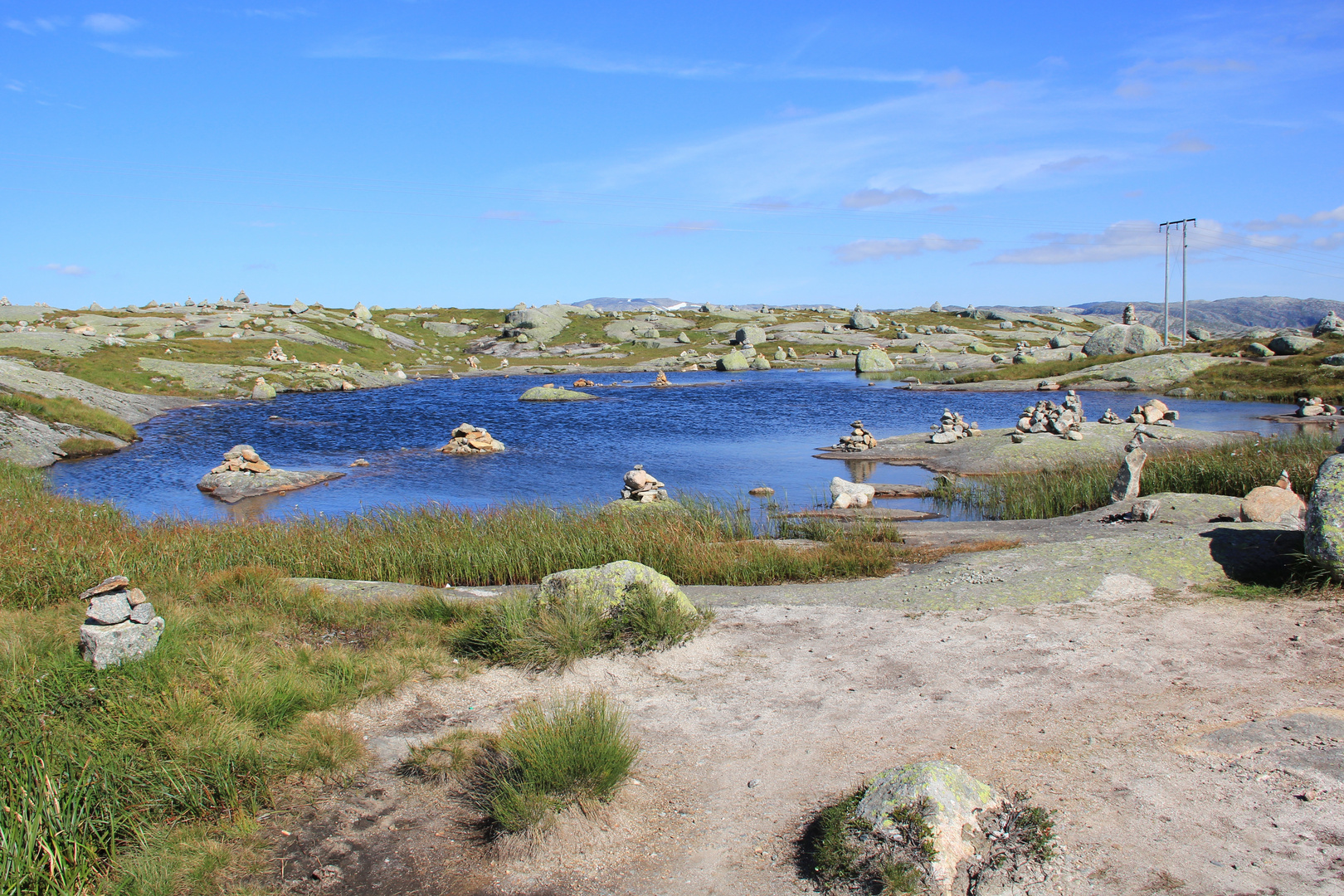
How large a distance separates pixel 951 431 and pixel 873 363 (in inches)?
2590

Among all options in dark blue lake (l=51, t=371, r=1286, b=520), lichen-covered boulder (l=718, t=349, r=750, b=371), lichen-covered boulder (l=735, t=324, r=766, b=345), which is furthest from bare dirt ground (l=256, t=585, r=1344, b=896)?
lichen-covered boulder (l=735, t=324, r=766, b=345)

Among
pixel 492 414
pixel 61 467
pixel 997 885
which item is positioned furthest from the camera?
pixel 492 414

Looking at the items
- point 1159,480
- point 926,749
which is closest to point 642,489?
point 1159,480

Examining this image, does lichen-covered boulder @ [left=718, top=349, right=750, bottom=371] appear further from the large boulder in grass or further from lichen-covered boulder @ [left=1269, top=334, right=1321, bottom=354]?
the large boulder in grass

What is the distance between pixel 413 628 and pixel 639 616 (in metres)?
3.40

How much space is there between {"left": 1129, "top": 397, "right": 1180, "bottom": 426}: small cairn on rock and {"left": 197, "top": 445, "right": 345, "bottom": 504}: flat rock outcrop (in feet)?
123

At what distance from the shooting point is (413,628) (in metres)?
12.1

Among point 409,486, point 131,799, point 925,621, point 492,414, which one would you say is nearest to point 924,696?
point 925,621

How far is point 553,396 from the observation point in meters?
72.5

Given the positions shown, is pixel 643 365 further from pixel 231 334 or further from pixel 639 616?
pixel 639 616

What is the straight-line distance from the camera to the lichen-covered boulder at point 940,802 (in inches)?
254

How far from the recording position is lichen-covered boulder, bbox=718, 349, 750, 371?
10956cm

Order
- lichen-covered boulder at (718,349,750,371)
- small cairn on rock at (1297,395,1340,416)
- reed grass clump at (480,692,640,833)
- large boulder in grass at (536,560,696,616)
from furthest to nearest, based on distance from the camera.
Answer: lichen-covered boulder at (718,349,750,371) < small cairn on rock at (1297,395,1340,416) < large boulder in grass at (536,560,696,616) < reed grass clump at (480,692,640,833)

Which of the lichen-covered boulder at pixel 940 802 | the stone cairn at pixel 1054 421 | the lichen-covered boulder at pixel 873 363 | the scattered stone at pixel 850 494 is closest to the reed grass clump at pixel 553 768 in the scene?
the lichen-covered boulder at pixel 940 802
